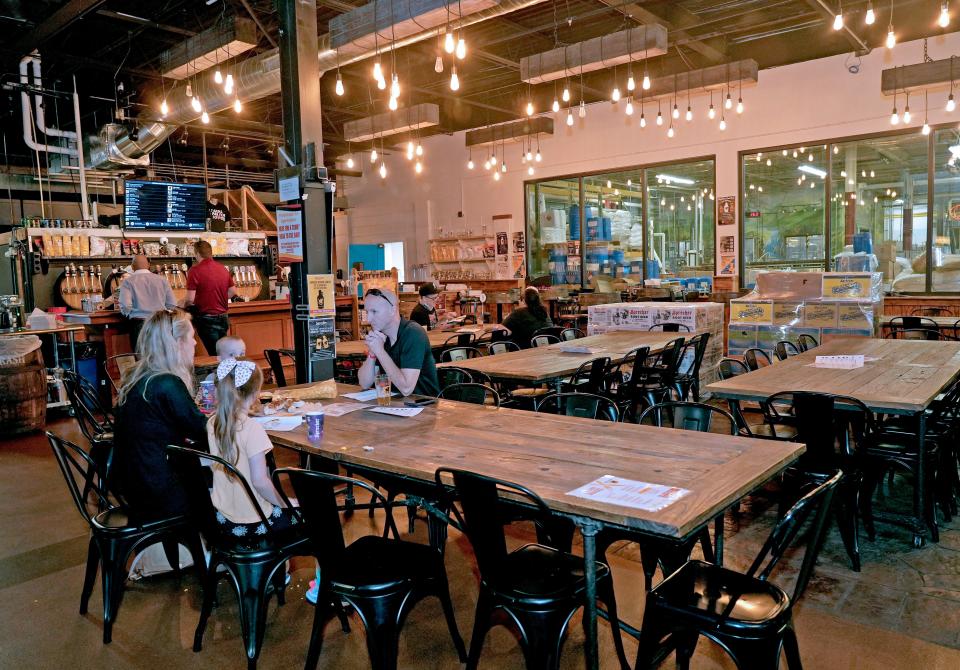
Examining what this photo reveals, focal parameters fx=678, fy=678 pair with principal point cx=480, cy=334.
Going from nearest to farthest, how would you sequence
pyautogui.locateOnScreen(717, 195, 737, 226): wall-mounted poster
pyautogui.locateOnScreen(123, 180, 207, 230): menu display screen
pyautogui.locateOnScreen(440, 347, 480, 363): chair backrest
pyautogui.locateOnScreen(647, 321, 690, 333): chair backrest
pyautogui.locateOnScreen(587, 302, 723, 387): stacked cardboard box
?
pyautogui.locateOnScreen(440, 347, 480, 363): chair backrest → pyautogui.locateOnScreen(647, 321, 690, 333): chair backrest → pyautogui.locateOnScreen(587, 302, 723, 387): stacked cardboard box → pyautogui.locateOnScreen(123, 180, 207, 230): menu display screen → pyautogui.locateOnScreen(717, 195, 737, 226): wall-mounted poster

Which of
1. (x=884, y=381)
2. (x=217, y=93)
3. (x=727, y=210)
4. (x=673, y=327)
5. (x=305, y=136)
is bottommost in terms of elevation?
(x=884, y=381)

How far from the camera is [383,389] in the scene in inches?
137

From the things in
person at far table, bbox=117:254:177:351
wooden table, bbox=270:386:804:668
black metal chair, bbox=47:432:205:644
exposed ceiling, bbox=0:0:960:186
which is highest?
exposed ceiling, bbox=0:0:960:186

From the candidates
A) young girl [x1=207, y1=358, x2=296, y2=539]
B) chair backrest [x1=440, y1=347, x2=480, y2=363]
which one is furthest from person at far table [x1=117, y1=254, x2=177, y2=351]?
young girl [x1=207, y1=358, x2=296, y2=539]

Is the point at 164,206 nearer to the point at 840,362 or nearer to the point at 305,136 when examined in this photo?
the point at 305,136

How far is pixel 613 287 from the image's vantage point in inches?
471

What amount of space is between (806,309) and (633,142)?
210 inches

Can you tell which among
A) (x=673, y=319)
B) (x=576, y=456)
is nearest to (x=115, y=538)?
(x=576, y=456)

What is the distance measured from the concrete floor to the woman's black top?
0.55m

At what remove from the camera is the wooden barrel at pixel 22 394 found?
6.69 m

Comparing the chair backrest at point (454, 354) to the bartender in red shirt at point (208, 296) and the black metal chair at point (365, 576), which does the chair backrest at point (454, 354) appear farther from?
the bartender in red shirt at point (208, 296)

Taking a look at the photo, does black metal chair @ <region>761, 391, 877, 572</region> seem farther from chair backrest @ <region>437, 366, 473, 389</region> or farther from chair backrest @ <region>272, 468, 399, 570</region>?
chair backrest @ <region>272, 468, 399, 570</region>

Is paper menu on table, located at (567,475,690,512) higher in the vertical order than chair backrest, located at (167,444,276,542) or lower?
higher

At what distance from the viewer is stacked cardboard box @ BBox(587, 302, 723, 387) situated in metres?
7.33
